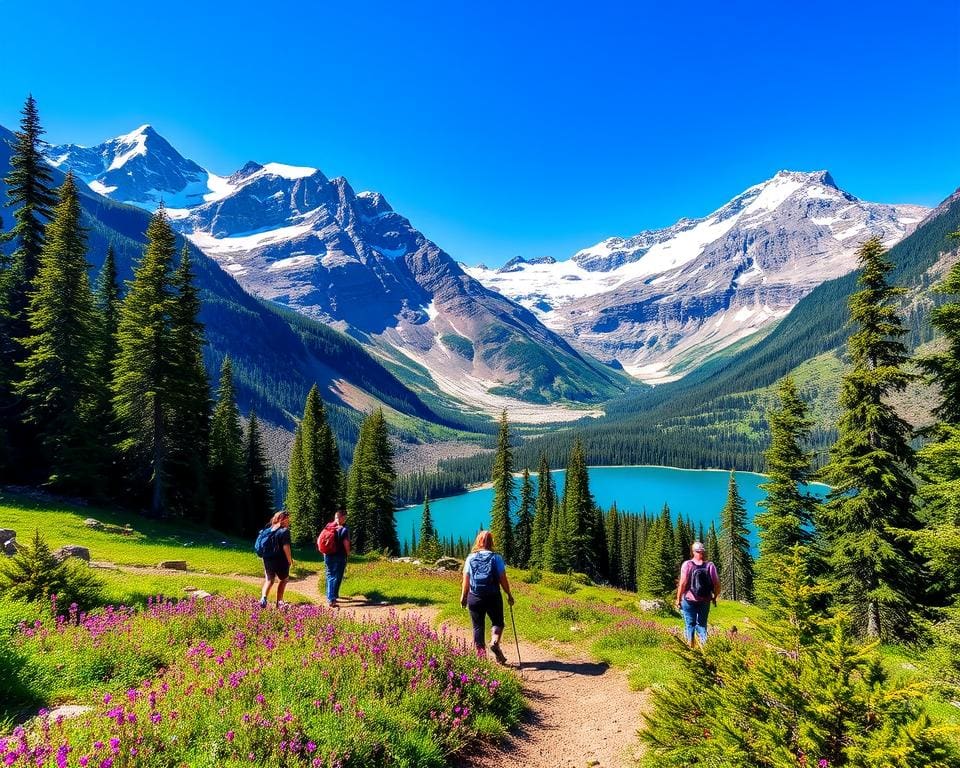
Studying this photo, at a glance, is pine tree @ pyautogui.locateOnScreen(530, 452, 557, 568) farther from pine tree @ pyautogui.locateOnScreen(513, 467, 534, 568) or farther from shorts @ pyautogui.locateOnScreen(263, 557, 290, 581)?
shorts @ pyautogui.locateOnScreen(263, 557, 290, 581)

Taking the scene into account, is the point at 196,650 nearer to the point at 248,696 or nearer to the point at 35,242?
the point at 248,696

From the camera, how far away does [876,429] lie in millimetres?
20203

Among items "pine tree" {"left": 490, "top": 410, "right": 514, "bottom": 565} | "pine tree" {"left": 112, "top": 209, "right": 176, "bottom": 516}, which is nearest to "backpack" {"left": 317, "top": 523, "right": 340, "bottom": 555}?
"pine tree" {"left": 112, "top": 209, "right": 176, "bottom": 516}

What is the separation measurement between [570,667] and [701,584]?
416 cm

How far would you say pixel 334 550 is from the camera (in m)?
16.3

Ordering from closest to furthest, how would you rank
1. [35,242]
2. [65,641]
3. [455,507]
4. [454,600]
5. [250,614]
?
1. [65,641]
2. [250,614]
3. [454,600]
4. [35,242]
5. [455,507]

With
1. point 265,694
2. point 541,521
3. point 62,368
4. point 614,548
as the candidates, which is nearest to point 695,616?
point 265,694

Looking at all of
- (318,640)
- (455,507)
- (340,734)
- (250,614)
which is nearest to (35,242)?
(250,614)

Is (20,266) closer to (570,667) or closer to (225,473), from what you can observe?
(225,473)

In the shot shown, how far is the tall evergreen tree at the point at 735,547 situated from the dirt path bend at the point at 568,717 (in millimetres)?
41216

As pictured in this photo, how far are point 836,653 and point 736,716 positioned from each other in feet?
4.59

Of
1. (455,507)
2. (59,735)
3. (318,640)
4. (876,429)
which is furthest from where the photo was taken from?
(455,507)

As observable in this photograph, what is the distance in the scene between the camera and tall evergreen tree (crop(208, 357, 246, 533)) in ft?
136

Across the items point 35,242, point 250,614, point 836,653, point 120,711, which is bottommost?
point 250,614
